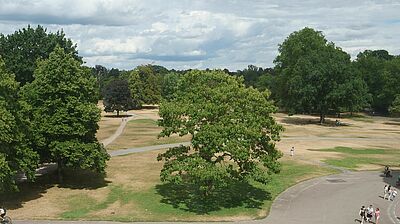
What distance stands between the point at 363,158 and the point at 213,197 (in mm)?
29467

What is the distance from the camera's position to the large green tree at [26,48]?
65688 millimetres

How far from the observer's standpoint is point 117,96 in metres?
114

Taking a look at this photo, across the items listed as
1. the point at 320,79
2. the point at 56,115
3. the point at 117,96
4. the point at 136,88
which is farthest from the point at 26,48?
the point at 136,88

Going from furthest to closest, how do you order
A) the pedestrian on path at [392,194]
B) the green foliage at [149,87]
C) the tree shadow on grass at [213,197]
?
the green foliage at [149,87] → the pedestrian on path at [392,194] → the tree shadow on grass at [213,197]

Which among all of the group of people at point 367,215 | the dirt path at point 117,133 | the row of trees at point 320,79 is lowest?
the group of people at point 367,215

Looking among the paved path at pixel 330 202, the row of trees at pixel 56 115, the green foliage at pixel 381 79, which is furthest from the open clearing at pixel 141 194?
the green foliage at pixel 381 79

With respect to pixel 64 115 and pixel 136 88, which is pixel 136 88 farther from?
pixel 64 115

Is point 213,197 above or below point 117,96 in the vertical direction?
below

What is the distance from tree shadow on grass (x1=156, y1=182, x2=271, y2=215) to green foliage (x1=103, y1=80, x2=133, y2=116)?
243 feet

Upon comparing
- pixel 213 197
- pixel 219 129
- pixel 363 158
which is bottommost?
pixel 213 197

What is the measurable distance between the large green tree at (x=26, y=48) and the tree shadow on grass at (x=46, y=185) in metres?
24.3

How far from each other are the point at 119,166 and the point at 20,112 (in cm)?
1654

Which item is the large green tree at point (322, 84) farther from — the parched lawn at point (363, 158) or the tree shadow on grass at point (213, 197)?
the tree shadow on grass at point (213, 197)

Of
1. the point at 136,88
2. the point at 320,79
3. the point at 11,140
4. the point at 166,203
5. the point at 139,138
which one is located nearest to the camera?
the point at 11,140
